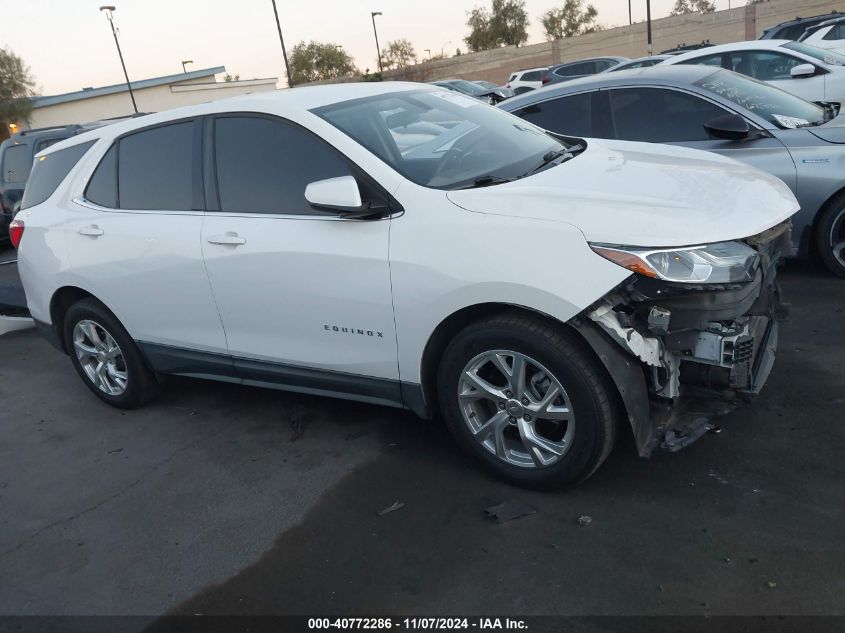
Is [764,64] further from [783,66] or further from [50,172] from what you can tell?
[50,172]

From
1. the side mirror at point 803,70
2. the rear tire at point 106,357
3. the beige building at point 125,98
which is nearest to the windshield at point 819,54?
the side mirror at point 803,70

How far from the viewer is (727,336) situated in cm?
310

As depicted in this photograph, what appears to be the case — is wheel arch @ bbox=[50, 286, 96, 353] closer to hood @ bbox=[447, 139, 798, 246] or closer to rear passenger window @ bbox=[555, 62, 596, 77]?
hood @ bbox=[447, 139, 798, 246]

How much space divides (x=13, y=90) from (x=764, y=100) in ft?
192

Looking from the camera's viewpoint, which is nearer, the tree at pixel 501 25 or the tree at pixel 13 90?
the tree at pixel 13 90

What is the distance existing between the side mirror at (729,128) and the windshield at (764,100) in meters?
0.30

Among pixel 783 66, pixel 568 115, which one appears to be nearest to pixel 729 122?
pixel 568 115

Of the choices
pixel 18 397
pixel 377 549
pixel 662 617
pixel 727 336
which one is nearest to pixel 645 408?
pixel 727 336

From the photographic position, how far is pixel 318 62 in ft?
223

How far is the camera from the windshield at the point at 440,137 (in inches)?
146

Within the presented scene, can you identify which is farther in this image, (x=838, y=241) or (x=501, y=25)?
(x=501, y=25)

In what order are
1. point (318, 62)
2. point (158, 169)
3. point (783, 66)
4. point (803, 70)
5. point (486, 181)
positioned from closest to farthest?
point (486, 181)
point (158, 169)
point (803, 70)
point (783, 66)
point (318, 62)

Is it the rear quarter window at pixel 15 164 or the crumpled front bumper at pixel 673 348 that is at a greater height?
the rear quarter window at pixel 15 164

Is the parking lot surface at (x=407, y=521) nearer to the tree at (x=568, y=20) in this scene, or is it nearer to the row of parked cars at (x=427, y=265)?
the row of parked cars at (x=427, y=265)
